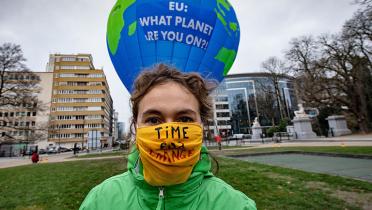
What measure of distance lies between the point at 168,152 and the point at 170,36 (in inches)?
169

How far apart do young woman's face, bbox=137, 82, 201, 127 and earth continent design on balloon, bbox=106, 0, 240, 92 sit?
10.9ft

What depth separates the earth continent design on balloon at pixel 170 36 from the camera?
5.55 metres

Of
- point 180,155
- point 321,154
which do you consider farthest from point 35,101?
point 180,155

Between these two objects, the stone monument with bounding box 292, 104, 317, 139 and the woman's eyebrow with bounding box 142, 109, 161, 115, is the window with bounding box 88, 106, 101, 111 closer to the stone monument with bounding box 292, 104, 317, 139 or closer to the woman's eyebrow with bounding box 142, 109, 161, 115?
the stone monument with bounding box 292, 104, 317, 139

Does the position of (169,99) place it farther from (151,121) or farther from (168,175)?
(168,175)

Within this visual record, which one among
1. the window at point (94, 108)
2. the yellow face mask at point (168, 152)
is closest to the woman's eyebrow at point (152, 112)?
the yellow face mask at point (168, 152)

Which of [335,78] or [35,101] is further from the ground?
[335,78]

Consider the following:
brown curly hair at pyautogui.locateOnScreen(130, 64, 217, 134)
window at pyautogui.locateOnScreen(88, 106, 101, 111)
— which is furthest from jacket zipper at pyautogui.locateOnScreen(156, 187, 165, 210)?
window at pyautogui.locateOnScreen(88, 106, 101, 111)

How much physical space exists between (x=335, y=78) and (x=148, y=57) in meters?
36.9

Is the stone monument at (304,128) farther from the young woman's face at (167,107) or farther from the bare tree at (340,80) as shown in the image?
the young woman's face at (167,107)

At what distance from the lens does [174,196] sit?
1.74 meters

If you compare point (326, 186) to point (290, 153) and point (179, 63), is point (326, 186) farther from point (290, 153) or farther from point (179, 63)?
point (290, 153)

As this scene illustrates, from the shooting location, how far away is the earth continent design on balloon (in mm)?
5555

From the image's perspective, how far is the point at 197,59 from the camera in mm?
5723
